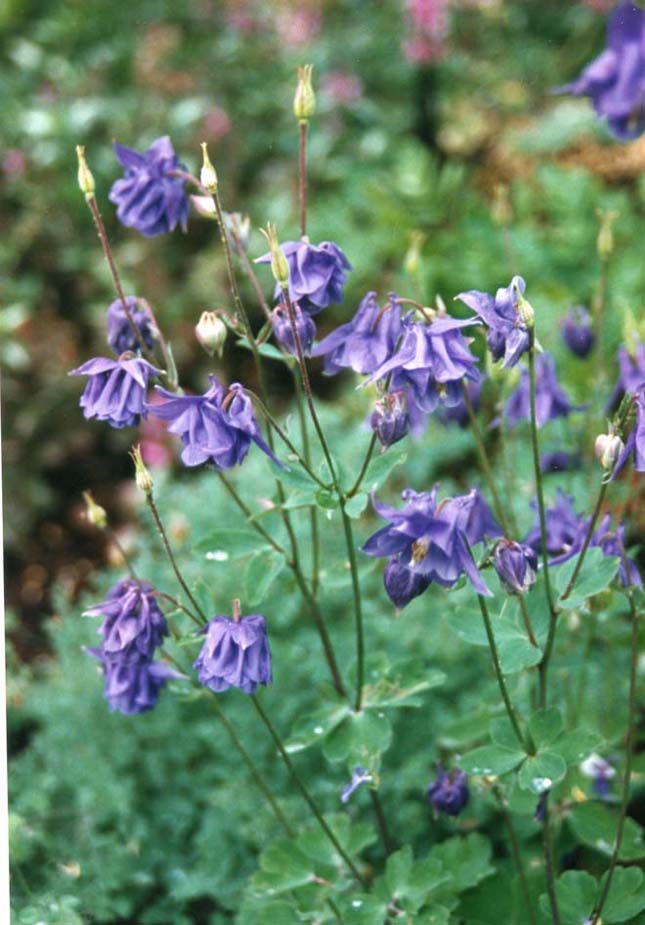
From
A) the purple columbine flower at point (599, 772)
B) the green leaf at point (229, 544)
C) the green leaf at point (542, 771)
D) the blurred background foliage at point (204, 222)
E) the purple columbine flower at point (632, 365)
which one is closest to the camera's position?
the green leaf at point (542, 771)

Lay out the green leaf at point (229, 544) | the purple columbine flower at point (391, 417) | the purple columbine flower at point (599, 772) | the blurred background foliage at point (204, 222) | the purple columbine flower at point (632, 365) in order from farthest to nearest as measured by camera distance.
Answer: the blurred background foliage at point (204, 222) < the purple columbine flower at point (599, 772) < the purple columbine flower at point (632, 365) < the green leaf at point (229, 544) < the purple columbine flower at point (391, 417)

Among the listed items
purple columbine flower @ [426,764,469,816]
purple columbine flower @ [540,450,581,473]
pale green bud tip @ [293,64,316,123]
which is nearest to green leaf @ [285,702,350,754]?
purple columbine flower @ [426,764,469,816]

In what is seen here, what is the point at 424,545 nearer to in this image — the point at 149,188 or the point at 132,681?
the point at 132,681

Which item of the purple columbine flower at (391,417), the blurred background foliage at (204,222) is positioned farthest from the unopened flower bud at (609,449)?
the blurred background foliage at (204,222)

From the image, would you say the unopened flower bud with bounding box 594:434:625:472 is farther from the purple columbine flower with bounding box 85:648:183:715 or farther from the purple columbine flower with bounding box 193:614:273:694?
the purple columbine flower with bounding box 85:648:183:715

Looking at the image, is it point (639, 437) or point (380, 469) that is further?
point (380, 469)

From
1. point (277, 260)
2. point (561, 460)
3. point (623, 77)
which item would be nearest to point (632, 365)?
point (561, 460)

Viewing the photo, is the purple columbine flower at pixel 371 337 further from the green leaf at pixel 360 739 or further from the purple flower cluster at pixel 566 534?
the green leaf at pixel 360 739
